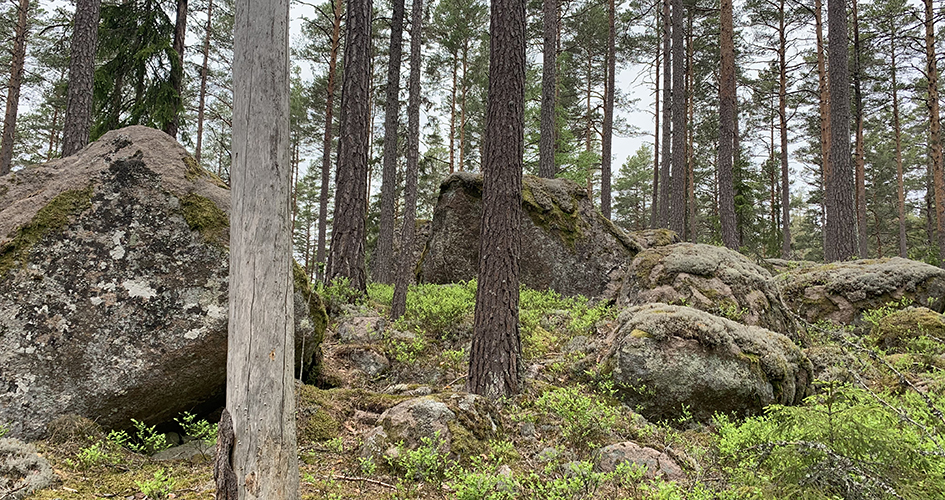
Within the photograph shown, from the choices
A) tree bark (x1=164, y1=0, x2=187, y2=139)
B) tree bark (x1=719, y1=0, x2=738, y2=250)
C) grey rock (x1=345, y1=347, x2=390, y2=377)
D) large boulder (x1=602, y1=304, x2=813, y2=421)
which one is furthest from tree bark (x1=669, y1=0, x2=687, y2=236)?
tree bark (x1=164, y1=0, x2=187, y2=139)

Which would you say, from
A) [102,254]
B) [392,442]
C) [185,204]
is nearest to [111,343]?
[102,254]

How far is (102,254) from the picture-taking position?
3.70m

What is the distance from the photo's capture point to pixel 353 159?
8719mm

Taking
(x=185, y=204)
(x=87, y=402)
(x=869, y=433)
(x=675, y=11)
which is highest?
(x=675, y=11)

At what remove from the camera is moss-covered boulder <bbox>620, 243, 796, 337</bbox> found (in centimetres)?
665

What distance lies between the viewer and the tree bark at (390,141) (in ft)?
36.7

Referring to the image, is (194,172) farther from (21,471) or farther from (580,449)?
(580,449)

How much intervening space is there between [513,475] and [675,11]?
17.2 metres

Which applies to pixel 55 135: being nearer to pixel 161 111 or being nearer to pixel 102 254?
pixel 161 111

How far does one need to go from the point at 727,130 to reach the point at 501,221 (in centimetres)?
1161

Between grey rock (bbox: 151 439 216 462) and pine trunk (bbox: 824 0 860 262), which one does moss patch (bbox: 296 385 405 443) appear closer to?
grey rock (bbox: 151 439 216 462)

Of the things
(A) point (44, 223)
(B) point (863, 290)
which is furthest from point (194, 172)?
(B) point (863, 290)

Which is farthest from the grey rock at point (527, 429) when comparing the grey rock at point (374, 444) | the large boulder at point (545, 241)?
the large boulder at point (545, 241)

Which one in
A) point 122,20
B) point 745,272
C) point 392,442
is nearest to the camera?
point 392,442
